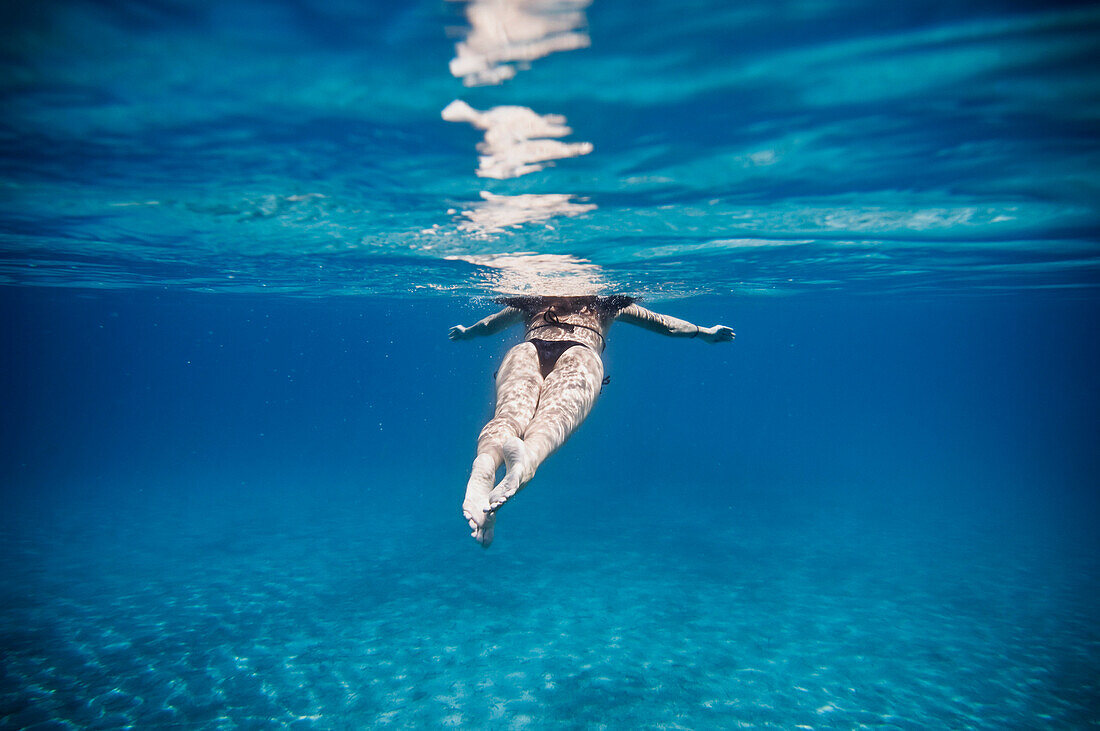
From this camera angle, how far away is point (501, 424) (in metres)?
5.19

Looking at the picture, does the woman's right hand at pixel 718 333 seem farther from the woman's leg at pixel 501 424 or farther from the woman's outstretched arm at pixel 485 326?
the woman's outstretched arm at pixel 485 326

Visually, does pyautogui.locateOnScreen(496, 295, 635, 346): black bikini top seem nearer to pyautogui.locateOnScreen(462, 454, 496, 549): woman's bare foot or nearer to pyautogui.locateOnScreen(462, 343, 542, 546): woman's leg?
pyautogui.locateOnScreen(462, 343, 542, 546): woman's leg

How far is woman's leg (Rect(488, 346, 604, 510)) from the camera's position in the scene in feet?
13.8

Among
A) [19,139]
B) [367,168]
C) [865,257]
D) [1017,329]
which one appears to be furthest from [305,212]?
[1017,329]

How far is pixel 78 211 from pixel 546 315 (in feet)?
38.1

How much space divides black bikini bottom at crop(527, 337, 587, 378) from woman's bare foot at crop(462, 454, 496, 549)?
233 cm

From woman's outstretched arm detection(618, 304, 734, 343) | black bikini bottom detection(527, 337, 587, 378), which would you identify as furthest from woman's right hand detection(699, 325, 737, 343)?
black bikini bottom detection(527, 337, 587, 378)

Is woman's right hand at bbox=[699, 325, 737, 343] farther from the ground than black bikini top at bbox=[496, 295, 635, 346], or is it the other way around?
black bikini top at bbox=[496, 295, 635, 346]

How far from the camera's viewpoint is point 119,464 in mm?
42531

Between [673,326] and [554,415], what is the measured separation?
3143 mm

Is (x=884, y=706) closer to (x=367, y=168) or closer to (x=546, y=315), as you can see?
(x=546, y=315)

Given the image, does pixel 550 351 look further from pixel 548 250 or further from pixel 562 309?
pixel 548 250

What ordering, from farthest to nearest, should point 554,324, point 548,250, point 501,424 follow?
point 548,250
point 554,324
point 501,424

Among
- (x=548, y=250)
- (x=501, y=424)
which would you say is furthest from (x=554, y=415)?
(x=548, y=250)
